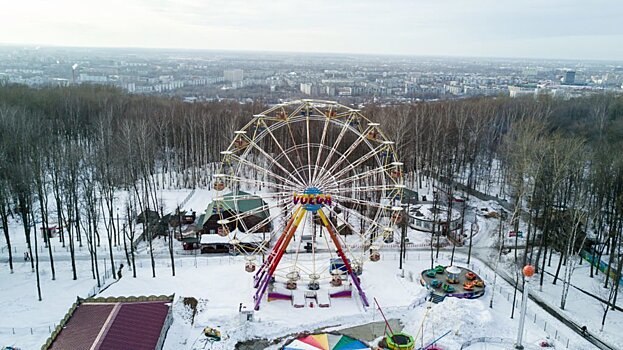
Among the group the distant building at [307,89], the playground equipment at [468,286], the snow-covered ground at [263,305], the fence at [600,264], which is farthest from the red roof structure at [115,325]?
the distant building at [307,89]

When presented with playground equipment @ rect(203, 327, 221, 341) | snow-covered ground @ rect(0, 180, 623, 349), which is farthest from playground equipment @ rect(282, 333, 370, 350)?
playground equipment @ rect(203, 327, 221, 341)

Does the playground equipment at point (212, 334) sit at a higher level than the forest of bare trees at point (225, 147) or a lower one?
lower

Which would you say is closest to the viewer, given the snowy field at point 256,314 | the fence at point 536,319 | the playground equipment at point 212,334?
the playground equipment at point 212,334

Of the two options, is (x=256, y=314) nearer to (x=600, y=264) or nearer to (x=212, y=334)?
(x=212, y=334)

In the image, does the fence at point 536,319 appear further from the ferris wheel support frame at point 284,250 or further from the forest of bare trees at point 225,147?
the ferris wheel support frame at point 284,250

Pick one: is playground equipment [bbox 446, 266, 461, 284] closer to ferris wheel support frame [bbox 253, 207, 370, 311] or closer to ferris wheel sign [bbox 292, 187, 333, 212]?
ferris wheel support frame [bbox 253, 207, 370, 311]

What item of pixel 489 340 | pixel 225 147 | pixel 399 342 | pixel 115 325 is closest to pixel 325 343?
pixel 399 342
